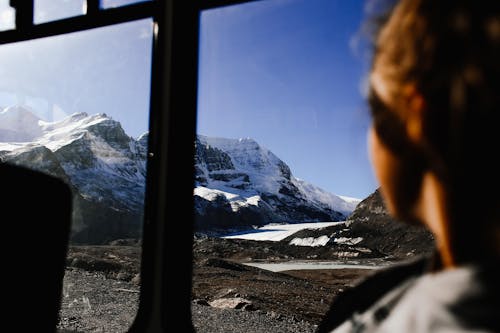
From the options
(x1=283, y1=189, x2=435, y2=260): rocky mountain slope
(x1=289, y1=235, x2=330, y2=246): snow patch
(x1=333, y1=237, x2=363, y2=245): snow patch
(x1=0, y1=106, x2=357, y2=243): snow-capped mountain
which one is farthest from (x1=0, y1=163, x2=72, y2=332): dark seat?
(x1=289, y1=235, x2=330, y2=246): snow patch

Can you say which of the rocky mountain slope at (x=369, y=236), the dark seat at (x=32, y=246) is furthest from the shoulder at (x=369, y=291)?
the rocky mountain slope at (x=369, y=236)

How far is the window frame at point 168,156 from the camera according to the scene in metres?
1.51

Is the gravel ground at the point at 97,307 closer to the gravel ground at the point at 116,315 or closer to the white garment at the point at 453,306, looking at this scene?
the gravel ground at the point at 116,315

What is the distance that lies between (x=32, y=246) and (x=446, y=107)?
0.68 meters

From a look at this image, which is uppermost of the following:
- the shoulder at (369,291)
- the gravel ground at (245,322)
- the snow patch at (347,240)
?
the shoulder at (369,291)

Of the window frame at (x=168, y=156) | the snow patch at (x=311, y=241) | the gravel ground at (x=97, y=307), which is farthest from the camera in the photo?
the snow patch at (x=311, y=241)

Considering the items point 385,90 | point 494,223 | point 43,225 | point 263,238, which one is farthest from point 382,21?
point 263,238

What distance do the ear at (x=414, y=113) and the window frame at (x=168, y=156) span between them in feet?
4.14

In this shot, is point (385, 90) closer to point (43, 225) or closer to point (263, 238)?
point (43, 225)

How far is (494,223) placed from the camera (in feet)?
0.95

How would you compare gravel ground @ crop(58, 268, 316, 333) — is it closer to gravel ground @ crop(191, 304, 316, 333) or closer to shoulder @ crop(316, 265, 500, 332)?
gravel ground @ crop(191, 304, 316, 333)

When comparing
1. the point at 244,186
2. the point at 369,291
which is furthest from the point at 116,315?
the point at 244,186

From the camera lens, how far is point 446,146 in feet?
1.04

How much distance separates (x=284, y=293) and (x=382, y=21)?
6.68m
